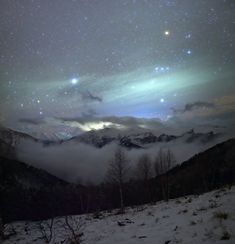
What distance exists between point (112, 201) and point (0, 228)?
232ft

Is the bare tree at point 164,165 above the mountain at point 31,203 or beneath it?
above

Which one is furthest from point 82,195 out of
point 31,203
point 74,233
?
point 74,233

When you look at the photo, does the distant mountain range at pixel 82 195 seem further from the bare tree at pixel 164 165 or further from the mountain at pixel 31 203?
the bare tree at pixel 164 165

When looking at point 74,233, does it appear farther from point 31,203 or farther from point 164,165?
point 31,203

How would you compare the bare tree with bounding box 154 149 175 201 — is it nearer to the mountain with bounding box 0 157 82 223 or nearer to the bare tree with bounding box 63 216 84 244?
the mountain with bounding box 0 157 82 223

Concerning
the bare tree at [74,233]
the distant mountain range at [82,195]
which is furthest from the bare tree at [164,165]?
the bare tree at [74,233]

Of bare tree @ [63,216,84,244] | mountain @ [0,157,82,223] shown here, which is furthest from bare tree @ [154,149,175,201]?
bare tree @ [63,216,84,244]

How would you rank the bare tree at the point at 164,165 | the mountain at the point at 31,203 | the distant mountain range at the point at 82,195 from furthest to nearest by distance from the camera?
the distant mountain range at the point at 82,195
the mountain at the point at 31,203
the bare tree at the point at 164,165

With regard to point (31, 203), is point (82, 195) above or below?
above

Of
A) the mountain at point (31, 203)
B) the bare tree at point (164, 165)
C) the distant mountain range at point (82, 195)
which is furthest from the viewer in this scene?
the distant mountain range at point (82, 195)

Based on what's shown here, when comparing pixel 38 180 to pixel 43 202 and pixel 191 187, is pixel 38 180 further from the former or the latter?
pixel 191 187

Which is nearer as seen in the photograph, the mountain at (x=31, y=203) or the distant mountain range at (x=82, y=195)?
the mountain at (x=31, y=203)

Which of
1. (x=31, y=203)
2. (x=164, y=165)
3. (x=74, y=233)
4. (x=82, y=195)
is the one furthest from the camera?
(x=82, y=195)

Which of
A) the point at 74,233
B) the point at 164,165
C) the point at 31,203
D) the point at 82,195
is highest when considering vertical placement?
the point at 164,165
